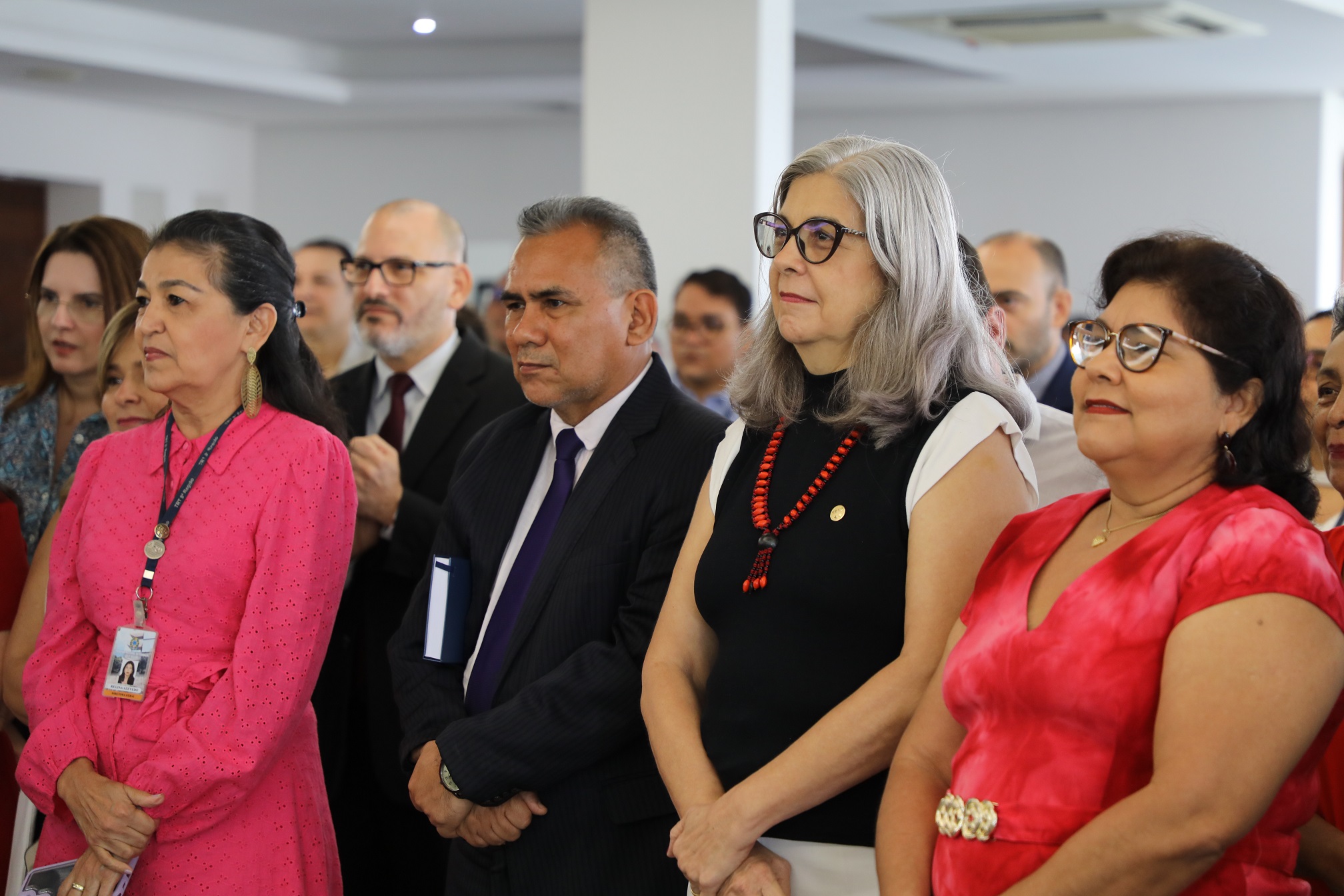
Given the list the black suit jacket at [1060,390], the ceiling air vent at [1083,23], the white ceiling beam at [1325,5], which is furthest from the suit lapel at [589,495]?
the white ceiling beam at [1325,5]

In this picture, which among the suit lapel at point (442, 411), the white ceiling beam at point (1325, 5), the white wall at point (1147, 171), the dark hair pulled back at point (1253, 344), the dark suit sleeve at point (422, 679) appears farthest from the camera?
the white wall at point (1147, 171)

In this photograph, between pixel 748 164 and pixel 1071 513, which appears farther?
pixel 748 164

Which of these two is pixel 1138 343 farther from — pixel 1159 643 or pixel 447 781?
pixel 447 781

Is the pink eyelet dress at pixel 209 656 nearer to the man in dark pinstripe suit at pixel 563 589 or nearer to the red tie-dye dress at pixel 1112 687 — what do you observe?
the man in dark pinstripe suit at pixel 563 589

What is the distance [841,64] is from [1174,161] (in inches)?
108

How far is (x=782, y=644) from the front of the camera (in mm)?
1896

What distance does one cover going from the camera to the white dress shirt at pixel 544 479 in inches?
97.3

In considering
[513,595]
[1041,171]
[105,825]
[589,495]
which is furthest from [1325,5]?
[105,825]

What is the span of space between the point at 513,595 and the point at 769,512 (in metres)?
0.65

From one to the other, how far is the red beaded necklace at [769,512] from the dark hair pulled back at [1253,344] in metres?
0.52

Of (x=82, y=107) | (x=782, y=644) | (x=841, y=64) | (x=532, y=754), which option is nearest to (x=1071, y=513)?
(x=782, y=644)

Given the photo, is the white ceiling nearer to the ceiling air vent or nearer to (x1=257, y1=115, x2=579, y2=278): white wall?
the ceiling air vent

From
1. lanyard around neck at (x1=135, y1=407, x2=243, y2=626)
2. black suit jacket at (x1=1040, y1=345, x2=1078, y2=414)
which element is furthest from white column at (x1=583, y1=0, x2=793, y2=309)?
lanyard around neck at (x1=135, y1=407, x2=243, y2=626)

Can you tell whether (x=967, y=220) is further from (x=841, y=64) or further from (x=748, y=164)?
(x=748, y=164)
